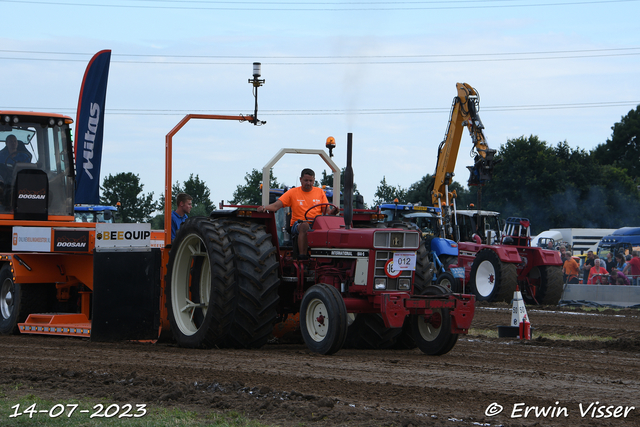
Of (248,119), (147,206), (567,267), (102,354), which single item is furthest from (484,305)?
(147,206)

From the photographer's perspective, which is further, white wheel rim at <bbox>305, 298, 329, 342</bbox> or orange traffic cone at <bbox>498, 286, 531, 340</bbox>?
orange traffic cone at <bbox>498, 286, 531, 340</bbox>

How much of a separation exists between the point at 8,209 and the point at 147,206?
48.3 meters

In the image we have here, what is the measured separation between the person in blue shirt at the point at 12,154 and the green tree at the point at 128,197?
46572mm

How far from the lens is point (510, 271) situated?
17.7 m

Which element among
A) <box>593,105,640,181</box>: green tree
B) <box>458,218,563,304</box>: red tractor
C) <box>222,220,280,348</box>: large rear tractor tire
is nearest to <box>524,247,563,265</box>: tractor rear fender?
<box>458,218,563,304</box>: red tractor

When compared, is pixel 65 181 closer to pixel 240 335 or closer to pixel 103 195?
pixel 240 335

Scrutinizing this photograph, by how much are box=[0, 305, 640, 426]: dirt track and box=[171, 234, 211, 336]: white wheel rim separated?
0.39 meters

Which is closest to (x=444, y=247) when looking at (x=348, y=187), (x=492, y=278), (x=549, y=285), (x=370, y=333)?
(x=492, y=278)

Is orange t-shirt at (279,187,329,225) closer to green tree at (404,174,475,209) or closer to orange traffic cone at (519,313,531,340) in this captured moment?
orange traffic cone at (519,313,531,340)

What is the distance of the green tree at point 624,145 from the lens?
68.6 metres

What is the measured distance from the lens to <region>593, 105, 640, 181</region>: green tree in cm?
6862

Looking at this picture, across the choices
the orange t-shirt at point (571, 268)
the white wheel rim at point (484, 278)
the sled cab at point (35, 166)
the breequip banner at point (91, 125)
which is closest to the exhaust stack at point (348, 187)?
the sled cab at point (35, 166)

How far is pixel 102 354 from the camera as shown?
26.4 feet

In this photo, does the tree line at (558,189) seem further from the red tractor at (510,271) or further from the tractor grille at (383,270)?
the tractor grille at (383,270)
